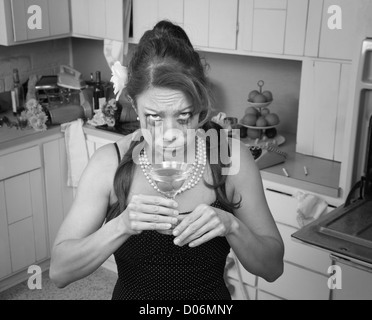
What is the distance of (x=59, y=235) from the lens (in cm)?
144

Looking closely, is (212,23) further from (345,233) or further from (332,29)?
(345,233)

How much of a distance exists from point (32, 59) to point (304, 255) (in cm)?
212

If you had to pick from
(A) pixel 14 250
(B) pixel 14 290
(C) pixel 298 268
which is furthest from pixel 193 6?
(B) pixel 14 290

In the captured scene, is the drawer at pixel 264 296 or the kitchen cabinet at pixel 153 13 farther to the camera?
the kitchen cabinet at pixel 153 13

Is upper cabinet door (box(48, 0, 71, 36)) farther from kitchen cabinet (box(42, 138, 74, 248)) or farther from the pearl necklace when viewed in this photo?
the pearl necklace

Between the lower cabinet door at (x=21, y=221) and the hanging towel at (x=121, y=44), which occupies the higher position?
the hanging towel at (x=121, y=44)

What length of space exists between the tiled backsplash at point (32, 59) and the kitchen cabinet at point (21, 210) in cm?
68

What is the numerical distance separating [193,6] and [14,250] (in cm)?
157

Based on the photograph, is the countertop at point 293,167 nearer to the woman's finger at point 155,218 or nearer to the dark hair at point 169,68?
the dark hair at point 169,68

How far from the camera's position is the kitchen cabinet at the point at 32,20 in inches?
119

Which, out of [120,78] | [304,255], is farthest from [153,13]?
[120,78]

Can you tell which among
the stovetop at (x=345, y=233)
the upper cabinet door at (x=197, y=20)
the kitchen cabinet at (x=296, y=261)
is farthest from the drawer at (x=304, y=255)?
the upper cabinet door at (x=197, y=20)

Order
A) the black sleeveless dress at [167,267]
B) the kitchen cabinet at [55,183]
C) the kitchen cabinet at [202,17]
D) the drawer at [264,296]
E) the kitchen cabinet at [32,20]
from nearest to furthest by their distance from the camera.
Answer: the black sleeveless dress at [167,267], the drawer at [264,296], the kitchen cabinet at [202,17], the kitchen cabinet at [32,20], the kitchen cabinet at [55,183]

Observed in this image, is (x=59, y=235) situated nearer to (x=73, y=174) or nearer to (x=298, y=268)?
(x=298, y=268)
